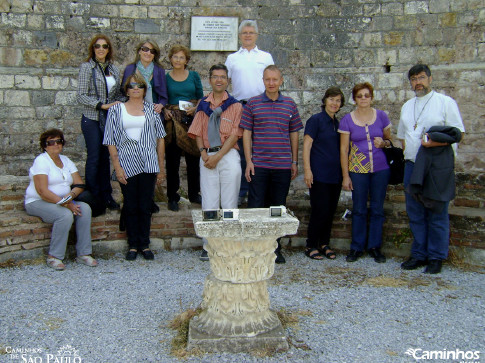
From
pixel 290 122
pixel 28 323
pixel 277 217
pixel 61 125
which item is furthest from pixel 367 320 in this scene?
pixel 61 125

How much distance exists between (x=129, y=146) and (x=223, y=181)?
994 millimetres

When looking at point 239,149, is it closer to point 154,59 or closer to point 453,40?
point 154,59

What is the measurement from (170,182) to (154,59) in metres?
1.36

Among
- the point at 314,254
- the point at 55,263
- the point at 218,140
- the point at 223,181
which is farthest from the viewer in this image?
the point at 314,254

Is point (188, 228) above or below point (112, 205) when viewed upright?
below

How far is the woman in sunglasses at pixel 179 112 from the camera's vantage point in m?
5.10

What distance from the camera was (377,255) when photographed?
16.2 ft

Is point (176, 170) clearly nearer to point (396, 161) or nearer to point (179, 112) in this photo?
point (179, 112)

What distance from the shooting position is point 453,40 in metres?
7.39

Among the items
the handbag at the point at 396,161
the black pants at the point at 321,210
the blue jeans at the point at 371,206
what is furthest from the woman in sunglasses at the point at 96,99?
the handbag at the point at 396,161

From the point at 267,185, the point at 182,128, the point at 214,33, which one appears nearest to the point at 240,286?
the point at 267,185
